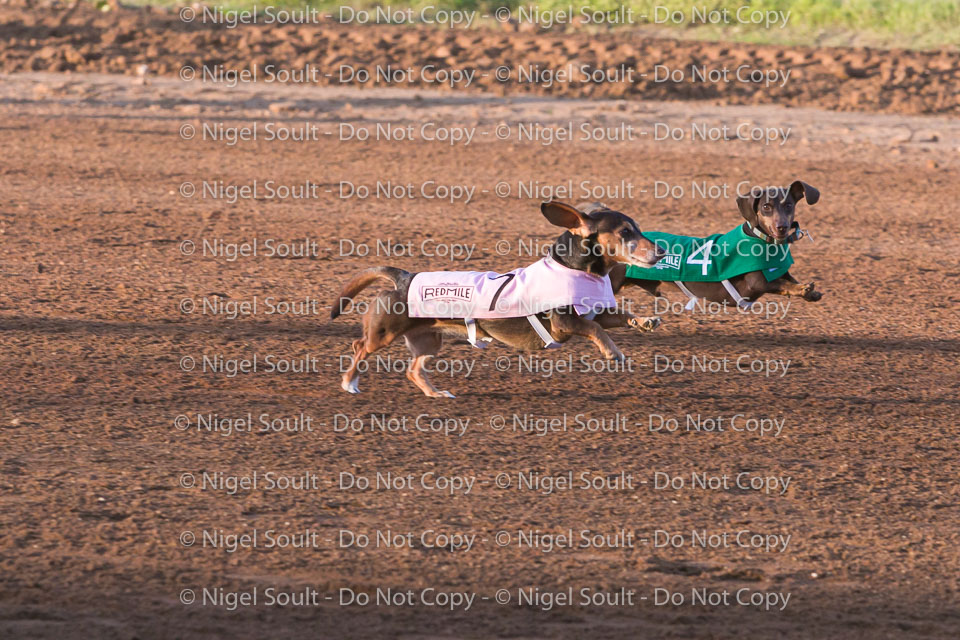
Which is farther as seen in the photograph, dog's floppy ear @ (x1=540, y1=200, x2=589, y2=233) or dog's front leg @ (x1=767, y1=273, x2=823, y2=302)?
A: dog's front leg @ (x1=767, y1=273, x2=823, y2=302)

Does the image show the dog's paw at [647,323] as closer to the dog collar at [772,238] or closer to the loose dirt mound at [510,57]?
the dog collar at [772,238]

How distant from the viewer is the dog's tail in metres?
7.08

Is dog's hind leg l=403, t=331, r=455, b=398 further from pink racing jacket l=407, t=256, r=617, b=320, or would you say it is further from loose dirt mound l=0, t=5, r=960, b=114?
loose dirt mound l=0, t=5, r=960, b=114

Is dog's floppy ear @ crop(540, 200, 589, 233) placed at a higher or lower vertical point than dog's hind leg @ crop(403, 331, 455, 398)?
higher

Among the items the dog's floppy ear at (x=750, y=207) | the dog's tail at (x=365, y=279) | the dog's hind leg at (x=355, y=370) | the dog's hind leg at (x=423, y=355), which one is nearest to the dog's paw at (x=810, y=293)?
the dog's floppy ear at (x=750, y=207)

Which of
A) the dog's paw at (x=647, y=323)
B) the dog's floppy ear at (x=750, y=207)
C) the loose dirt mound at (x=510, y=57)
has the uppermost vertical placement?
the loose dirt mound at (x=510, y=57)

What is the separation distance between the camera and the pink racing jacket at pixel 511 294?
272 inches

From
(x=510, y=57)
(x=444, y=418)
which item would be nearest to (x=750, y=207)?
(x=444, y=418)

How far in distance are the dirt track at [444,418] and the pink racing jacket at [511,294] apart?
73 centimetres

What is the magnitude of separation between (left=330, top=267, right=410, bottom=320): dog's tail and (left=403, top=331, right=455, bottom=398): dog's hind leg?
39cm

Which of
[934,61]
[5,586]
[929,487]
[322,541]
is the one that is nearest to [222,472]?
[322,541]

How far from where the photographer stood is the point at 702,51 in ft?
65.1

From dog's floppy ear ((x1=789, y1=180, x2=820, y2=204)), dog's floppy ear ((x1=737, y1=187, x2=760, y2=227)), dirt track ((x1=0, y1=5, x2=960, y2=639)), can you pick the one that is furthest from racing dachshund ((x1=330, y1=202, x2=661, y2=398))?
dog's floppy ear ((x1=789, y1=180, x2=820, y2=204))

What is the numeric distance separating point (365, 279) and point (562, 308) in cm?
115
